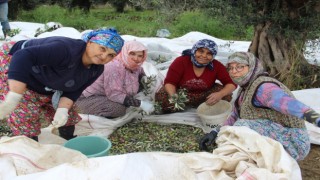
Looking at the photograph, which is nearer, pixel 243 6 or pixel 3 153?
pixel 3 153

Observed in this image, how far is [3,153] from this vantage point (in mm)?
1717

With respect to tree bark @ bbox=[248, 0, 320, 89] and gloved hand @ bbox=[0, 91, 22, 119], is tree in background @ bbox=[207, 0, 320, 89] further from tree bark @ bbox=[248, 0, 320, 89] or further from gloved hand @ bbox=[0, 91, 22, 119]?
gloved hand @ bbox=[0, 91, 22, 119]

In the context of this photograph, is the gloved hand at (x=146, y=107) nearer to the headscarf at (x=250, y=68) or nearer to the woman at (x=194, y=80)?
the woman at (x=194, y=80)

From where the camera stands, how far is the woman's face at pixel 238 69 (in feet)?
7.54

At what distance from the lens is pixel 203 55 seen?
3148mm

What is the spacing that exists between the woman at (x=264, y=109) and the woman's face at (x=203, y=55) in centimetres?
78

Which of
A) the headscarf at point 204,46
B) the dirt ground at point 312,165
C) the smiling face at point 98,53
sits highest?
the smiling face at point 98,53

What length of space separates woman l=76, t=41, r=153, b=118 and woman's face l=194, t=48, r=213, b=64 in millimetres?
484

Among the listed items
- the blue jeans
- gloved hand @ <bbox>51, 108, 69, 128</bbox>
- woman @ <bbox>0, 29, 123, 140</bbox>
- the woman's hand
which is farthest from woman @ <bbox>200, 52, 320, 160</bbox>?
the blue jeans

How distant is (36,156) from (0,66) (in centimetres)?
88

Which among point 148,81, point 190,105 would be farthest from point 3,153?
point 190,105

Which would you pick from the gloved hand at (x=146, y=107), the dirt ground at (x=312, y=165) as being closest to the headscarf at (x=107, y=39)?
the gloved hand at (x=146, y=107)

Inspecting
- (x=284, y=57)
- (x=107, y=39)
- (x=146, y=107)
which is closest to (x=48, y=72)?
(x=107, y=39)

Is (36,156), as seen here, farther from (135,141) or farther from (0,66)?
(135,141)
